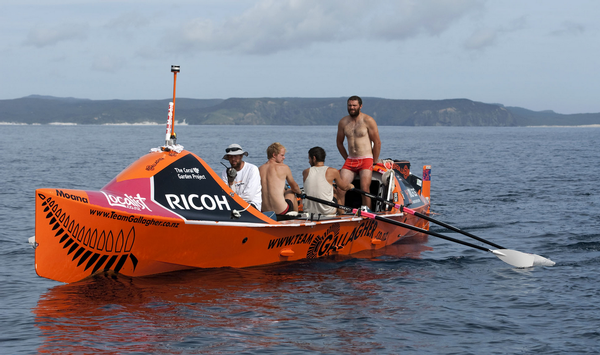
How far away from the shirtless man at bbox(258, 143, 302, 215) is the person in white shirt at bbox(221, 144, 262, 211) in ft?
1.48

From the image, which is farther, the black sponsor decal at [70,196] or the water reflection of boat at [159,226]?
the water reflection of boat at [159,226]

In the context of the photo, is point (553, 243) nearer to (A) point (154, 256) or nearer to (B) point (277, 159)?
(B) point (277, 159)

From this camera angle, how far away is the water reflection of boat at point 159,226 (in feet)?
28.0

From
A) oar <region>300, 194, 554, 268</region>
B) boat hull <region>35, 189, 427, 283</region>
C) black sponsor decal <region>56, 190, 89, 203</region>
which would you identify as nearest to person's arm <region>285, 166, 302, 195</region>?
oar <region>300, 194, 554, 268</region>

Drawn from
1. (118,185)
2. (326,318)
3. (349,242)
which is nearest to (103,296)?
(118,185)

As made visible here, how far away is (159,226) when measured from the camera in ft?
29.3

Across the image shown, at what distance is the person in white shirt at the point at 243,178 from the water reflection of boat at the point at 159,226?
0.51m

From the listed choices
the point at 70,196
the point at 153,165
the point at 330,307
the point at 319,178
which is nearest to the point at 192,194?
the point at 153,165

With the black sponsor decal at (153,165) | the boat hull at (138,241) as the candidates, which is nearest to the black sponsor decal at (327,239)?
the boat hull at (138,241)

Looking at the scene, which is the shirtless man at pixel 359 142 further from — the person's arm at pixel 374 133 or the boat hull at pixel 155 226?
the boat hull at pixel 155 226

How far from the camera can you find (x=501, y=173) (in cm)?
3538

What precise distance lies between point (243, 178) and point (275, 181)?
0.68 meters

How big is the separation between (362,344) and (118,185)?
440 centimetres

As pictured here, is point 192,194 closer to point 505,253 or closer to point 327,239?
point 327,239
